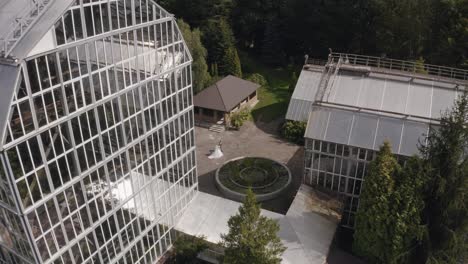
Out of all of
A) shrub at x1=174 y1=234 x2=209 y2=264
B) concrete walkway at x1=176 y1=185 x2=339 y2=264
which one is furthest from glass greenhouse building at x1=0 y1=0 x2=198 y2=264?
concrete walkway at x1=176 y1=185 x2=339 y2=264

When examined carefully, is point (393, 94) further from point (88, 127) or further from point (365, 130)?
point (88, 127)

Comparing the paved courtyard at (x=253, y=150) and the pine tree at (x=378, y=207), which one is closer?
the pine tree at (x=378, y=207)

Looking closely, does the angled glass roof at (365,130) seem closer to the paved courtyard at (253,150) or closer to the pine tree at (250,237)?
the paved courtyard at (253,150)

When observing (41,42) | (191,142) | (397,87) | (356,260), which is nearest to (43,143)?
(41,42)

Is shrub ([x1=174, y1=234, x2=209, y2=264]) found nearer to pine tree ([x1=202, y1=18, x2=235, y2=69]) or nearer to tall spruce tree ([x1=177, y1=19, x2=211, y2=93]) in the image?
tall spruce tree ([x1=177, y1=19, x2=211, y2=93])

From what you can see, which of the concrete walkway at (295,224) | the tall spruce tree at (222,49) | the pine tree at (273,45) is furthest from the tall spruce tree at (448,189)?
the pine tree at (273,45)

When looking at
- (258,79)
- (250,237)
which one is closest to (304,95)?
(258,79)

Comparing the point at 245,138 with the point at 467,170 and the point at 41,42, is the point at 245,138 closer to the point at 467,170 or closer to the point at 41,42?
the point at 467,170
